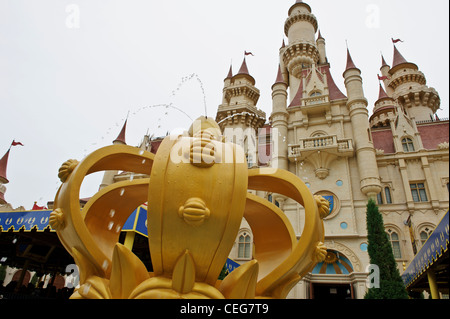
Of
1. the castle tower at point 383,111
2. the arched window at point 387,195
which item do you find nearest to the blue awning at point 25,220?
the arched window at point 387,195

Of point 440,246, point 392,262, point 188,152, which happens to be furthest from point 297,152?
point 188,152

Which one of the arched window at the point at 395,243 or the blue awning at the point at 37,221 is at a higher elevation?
the arched window at the point at 395,243

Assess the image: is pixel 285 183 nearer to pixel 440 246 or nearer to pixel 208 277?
pixel 208 277

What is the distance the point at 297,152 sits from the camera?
2144 centimetres

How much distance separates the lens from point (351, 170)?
20734 mm

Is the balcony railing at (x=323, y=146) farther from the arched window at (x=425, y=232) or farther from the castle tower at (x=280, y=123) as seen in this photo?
the arched window at (x=425, y=232)

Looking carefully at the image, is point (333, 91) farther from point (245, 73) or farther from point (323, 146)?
point (245, 73)

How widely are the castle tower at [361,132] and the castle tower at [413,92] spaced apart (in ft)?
31.2

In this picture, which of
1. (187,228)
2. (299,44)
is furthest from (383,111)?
(187,228)

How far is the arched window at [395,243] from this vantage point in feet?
58.0

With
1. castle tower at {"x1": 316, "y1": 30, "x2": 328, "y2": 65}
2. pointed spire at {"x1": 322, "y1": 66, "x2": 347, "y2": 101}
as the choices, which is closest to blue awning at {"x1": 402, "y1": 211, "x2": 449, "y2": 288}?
pointed spire at {"x1": 322, "y1": 66, "x2": 347, "y2": 101}

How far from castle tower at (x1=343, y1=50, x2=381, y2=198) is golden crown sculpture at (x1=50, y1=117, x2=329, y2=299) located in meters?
16.8

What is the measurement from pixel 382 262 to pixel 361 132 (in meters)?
10.5
